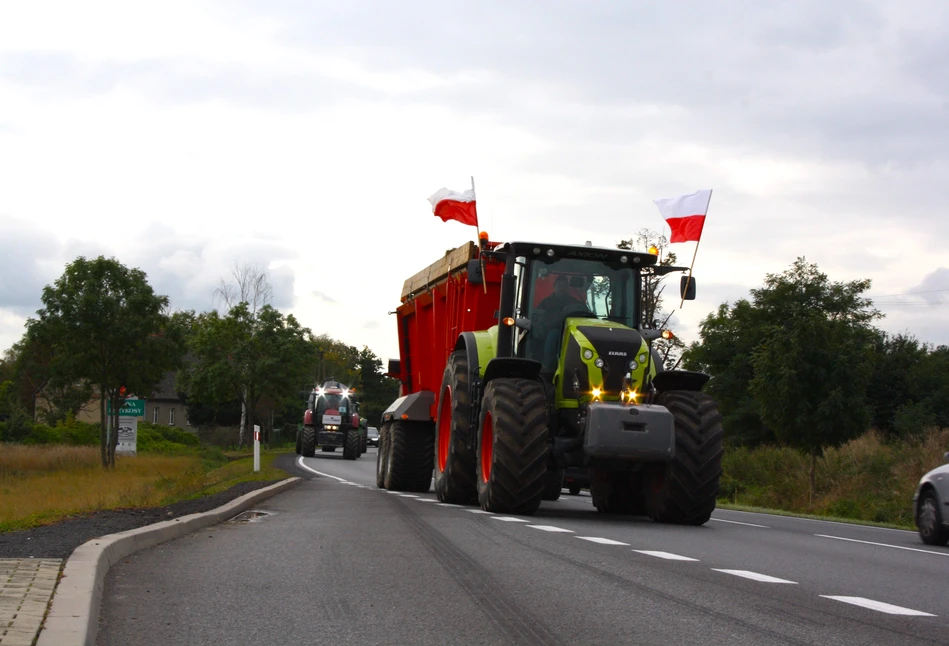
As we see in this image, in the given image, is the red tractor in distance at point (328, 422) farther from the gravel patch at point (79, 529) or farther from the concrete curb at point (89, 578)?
the concrete curb at point (89, 578)

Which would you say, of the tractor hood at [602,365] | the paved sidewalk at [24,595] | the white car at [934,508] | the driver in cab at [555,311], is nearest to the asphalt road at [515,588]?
the paved sidewalk at [24,595]

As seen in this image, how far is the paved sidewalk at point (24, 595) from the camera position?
5.25 metres

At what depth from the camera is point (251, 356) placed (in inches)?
2820

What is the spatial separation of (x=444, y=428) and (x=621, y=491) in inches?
109

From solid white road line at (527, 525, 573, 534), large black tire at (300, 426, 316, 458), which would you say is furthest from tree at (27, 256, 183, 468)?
solid white road line at (527, 525, 573, 534)

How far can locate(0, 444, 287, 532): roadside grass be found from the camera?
1711cm

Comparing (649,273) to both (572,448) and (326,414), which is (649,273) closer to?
(572,448)

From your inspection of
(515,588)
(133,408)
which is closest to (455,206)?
(515,588)

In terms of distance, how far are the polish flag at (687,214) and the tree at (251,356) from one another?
5507 cm

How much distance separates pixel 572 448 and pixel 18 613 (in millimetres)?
9097

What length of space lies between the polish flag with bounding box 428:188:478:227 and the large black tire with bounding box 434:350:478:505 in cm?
301

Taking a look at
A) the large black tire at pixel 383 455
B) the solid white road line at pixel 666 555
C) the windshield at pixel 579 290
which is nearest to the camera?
the solid white road line at pixel 666 555

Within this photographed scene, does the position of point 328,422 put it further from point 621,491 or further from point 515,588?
point 515,588

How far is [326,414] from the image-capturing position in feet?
190
